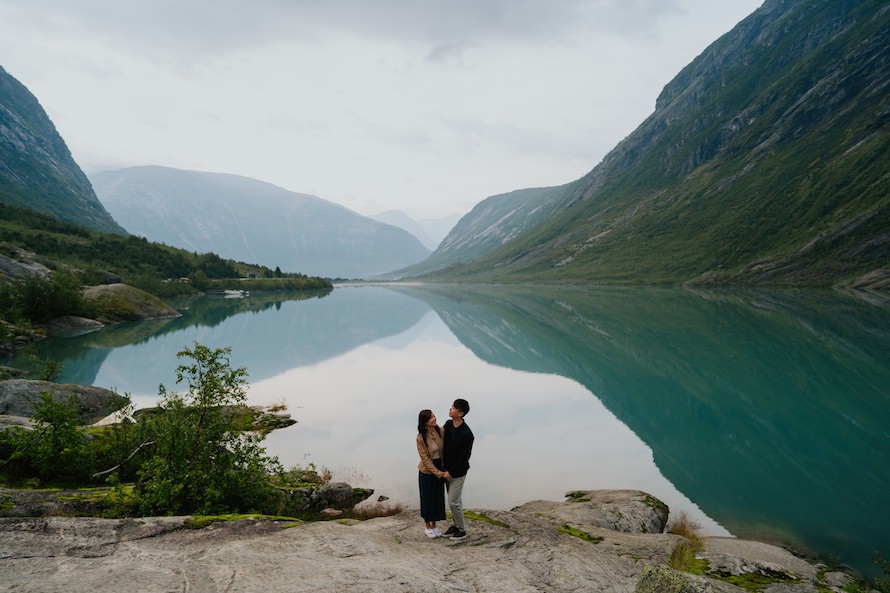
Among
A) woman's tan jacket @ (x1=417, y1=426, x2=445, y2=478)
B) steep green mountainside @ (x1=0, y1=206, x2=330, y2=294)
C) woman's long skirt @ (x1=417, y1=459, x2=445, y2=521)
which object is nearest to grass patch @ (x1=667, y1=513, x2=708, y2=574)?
woman's long skirt @ (x1=417, y1=459, x2=445, y2=521)

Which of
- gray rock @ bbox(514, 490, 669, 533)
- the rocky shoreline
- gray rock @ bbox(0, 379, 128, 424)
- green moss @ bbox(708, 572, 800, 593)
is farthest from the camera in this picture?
gray rock @ bbox(0, 379, 128, 424)

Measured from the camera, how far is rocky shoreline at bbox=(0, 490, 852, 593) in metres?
7.35

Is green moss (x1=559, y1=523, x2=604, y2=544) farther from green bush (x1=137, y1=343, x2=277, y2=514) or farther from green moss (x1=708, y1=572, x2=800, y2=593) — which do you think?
green bush (x1=137, y1=343, x2=277, y2=514)

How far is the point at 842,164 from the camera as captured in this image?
153 m

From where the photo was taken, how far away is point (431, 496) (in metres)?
11.1

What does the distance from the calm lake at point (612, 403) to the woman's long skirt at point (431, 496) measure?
6.77m

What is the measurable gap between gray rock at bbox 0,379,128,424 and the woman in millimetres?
13852

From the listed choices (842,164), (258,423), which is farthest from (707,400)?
(842,164)

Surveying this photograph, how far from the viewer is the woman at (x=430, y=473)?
36.0 feet

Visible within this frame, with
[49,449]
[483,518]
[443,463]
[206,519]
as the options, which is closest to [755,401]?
[483,518]

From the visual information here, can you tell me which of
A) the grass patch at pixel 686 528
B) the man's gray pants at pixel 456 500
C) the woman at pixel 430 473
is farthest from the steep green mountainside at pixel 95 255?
the grass patch at pixel 686 528

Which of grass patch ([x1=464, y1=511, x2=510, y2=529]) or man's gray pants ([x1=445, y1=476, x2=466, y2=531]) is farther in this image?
grass patch ([x1=464, y1=511, x2=510, y2=529])

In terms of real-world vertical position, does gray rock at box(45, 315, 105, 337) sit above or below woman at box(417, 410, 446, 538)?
above

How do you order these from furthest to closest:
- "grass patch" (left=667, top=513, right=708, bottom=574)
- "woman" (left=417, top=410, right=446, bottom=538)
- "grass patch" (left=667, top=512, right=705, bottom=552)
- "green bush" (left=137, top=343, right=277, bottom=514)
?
"grass patch" (left=667, top=512, right=705, bottom=552), "green bush" (left=137, top=343, right=277, bottom=514), "woman" (left=417, top=410, right=446, bottom=538), "grass patch" (left=667, top=513, right=708, bottom=574)
